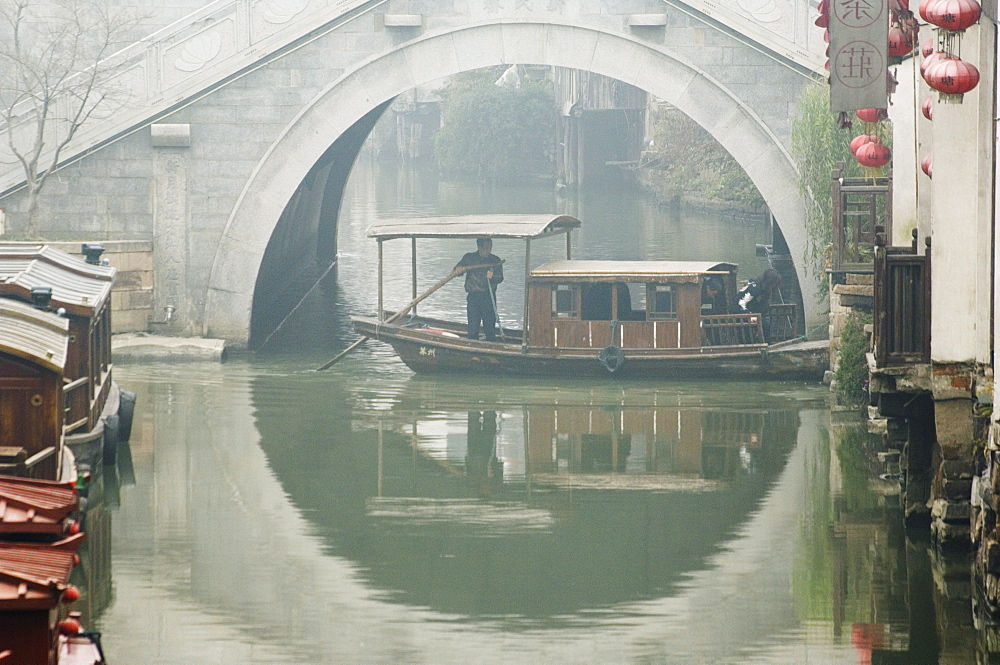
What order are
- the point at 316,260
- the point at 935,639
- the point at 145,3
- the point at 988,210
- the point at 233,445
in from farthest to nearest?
the point at 145,3
the point at 316,260
the point at 233,445
the point at 988,210
the point at 935,639

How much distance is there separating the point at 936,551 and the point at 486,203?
3322 cm

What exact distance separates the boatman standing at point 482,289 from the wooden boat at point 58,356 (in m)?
4.82

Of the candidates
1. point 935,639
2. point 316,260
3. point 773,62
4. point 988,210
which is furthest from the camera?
point 316,260

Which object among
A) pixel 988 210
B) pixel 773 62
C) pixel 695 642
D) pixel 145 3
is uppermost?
pixel 145 3

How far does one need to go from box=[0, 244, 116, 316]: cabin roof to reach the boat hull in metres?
4.16

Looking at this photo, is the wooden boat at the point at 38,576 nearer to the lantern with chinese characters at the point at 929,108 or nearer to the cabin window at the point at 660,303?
the lantern with chinese characters at the point at 929,108

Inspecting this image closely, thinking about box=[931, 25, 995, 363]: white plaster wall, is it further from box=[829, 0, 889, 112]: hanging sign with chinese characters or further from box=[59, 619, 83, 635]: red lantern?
box=[59, 619, 83, 635]: red lantern

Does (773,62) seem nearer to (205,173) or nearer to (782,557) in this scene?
(205,173)

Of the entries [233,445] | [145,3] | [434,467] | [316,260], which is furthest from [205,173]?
[145,3]

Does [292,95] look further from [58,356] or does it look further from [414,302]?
[58,356]

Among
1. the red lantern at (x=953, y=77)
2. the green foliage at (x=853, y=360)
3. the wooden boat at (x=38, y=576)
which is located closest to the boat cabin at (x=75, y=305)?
the wooden boat at (x=38, y=576)

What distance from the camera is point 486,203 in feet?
141

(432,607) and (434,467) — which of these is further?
(434,467)

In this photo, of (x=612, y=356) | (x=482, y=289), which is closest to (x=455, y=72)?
(x=482, y=289)
